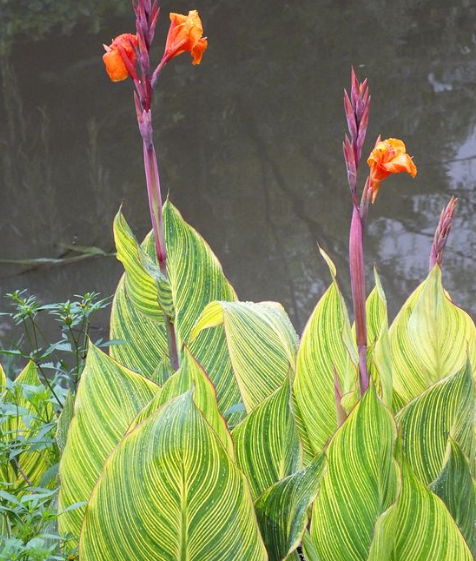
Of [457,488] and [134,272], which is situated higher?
[134,272]

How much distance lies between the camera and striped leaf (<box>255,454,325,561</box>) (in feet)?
2.61

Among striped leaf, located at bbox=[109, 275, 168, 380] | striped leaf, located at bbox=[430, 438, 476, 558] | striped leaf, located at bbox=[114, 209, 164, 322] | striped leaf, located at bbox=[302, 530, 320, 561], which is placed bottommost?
striped leaf, located at bbox=[302, 530, 320, 561]

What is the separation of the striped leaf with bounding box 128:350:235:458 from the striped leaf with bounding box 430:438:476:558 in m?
0.23

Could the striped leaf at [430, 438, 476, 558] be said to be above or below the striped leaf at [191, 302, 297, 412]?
below

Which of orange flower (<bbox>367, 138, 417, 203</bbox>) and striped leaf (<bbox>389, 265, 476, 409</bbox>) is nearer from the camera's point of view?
orange flower (<bbox>367, 138, 417, 203</bbox>)

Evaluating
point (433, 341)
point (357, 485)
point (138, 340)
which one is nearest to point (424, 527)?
point (357, 485)

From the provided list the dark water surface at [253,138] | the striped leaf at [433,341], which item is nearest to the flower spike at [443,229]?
the striped leaf at [433,341]

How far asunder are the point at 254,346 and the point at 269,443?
0.14 meters

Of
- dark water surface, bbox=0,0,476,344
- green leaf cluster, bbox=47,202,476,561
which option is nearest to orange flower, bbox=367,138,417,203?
green leaf cluster, bbox=47,202,476,561

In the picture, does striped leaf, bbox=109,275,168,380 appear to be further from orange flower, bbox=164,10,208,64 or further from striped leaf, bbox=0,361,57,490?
orange flower, bbox=164,10,208,64

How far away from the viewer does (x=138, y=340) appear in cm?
121

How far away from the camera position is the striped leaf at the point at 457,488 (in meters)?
0.83

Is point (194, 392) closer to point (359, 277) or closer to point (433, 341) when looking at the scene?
point (359, 277)

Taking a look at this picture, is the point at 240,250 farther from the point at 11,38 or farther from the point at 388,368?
the point at 11,38
